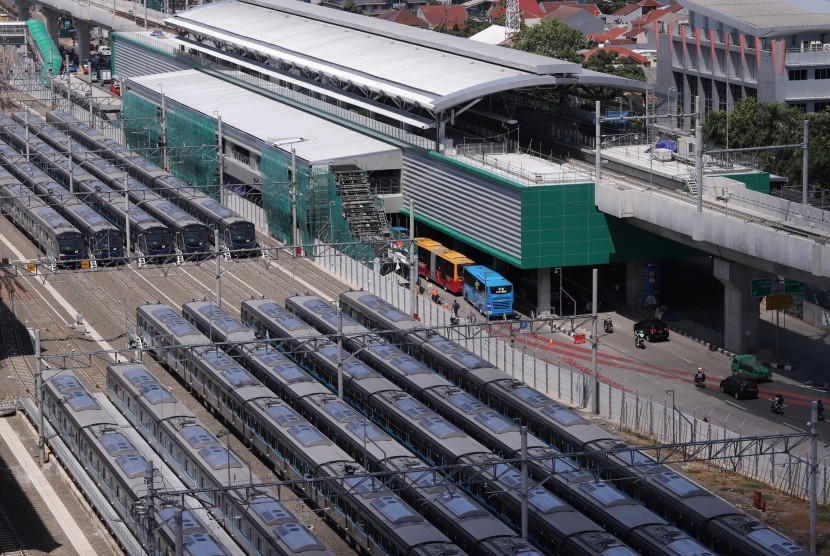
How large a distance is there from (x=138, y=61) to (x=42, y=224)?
2191 inches

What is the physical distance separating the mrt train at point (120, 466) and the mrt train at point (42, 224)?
18.7 meters

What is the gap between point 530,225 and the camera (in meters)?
77.2

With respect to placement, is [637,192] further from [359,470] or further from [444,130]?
[359,470]

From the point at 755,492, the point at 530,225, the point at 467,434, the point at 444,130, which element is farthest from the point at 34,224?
the point at 755,492

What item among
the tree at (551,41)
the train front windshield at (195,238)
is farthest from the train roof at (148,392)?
the tree at (551,41)

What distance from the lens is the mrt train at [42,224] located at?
277 ft

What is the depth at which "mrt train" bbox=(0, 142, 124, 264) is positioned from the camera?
8575 centimetres

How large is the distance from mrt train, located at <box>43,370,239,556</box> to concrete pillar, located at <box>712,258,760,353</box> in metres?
29.0

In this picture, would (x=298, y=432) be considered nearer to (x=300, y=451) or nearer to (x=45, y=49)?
(x=300, y=451)

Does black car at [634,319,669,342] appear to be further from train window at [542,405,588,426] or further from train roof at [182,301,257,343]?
train roof at [182,301,257,343]

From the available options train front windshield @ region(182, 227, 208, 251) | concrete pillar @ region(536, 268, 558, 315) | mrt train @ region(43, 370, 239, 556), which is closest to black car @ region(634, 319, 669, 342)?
concrete pillar @ region(536, 268, 558, 315)

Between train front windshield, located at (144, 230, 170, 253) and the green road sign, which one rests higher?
the green road sign

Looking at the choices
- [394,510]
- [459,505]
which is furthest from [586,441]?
[394,510]

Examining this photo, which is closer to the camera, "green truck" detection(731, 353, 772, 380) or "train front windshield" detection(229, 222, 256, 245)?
"green truck" detection(731, 353, 772, 380)
